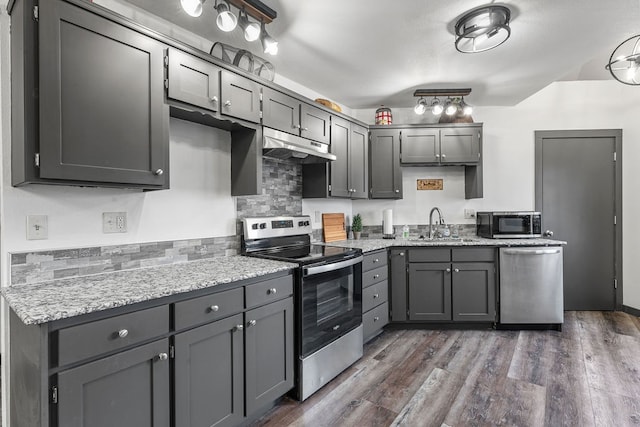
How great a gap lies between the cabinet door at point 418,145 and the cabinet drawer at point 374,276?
130 cm

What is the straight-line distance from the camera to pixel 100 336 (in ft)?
3.91

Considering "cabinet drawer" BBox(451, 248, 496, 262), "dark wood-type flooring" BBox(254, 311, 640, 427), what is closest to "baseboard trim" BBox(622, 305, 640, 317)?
"dark wood-type flooring" BBox(254, 311, 640, 427)

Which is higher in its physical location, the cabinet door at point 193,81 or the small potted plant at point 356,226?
the cabinet door at point 193,81

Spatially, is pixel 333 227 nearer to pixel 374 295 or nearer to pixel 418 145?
pixel 374 295

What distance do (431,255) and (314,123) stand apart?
1.75m

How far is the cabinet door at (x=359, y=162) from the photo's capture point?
334cm

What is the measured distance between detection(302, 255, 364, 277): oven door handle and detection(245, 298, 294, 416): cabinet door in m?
0.21

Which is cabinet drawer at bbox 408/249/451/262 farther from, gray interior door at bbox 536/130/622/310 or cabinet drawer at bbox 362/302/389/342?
gray interior door at bbox 536/130/622/310

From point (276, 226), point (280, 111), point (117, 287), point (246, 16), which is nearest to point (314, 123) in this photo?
point (280, 111)

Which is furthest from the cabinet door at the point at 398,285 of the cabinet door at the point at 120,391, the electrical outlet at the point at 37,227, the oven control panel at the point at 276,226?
the electrical outlet at the point at 37,227

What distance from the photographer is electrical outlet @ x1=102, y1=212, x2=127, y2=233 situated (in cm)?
177

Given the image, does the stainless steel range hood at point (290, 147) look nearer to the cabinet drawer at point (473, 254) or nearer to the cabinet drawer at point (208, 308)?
the cabinet drawer at point (208, 308)

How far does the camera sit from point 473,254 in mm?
3234

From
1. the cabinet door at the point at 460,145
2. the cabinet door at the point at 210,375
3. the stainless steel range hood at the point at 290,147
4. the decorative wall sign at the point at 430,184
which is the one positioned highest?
the cabinet door at the point at 460,145
